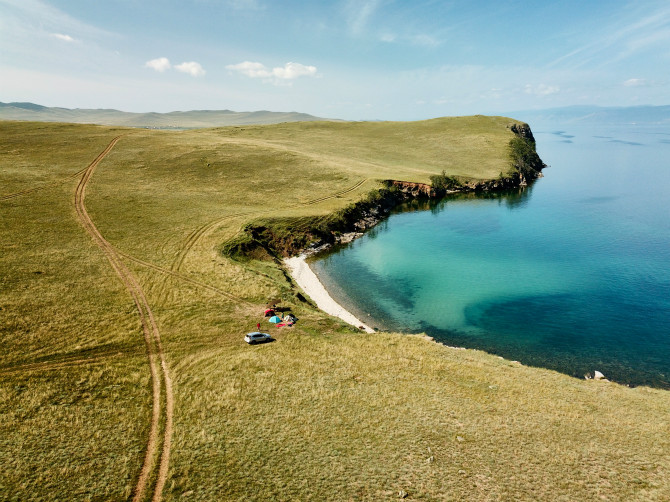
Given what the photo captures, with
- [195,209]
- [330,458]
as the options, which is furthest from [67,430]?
[195,209]

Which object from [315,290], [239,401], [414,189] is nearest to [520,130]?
[414,189]

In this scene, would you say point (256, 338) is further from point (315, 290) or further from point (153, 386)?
point (315, 290)

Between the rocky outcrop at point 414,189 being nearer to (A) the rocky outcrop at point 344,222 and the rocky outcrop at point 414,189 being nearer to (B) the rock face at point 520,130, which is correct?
(A) the rocky outcrop at point 344,222

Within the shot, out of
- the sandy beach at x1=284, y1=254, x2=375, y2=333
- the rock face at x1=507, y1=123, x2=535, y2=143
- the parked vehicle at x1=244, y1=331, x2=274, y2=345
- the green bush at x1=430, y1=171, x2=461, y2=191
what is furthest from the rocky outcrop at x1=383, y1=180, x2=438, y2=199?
the rock face at x1=507, y1=123, x2=535, y2=143

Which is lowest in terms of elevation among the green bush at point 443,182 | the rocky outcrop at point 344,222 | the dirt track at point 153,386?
the dirt track at point 153,386

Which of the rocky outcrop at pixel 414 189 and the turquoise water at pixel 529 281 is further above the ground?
the rocky outcrop at pixel 414 189

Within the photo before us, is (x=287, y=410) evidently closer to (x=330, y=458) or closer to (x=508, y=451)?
(x=330, y=458)

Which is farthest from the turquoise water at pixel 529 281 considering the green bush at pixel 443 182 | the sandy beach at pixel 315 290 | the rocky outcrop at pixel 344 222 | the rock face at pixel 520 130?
the rock face at pixel 520 130
